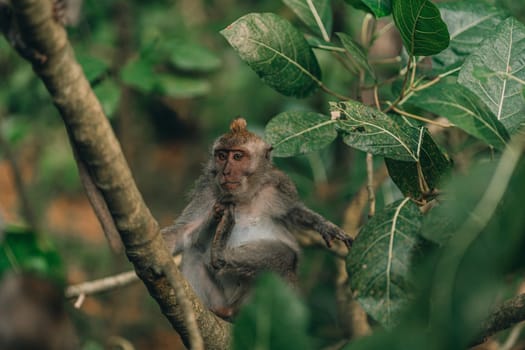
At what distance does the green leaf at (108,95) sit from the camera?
3.88m

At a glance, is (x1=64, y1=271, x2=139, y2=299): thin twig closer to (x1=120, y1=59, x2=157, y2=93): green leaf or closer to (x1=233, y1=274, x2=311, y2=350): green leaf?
(x1=120, y1=59, x2=157, y2=93): green leaf

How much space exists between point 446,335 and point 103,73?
3182 millimetres

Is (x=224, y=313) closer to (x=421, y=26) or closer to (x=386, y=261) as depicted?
(x=386, y=261)

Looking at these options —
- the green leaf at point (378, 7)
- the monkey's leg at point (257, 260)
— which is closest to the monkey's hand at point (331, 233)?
the monkey's leg at point (257, 260)

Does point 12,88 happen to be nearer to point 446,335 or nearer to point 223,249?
point 223,249

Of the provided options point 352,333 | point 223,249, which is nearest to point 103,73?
point 223,249

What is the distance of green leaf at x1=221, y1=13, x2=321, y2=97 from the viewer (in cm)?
264

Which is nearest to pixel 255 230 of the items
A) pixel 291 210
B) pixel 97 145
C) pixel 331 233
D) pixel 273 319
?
pixel 291 210

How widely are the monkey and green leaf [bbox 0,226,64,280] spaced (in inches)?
36.5

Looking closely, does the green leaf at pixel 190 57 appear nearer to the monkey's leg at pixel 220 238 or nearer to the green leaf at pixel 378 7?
the monkey's leg at pixel 220 238

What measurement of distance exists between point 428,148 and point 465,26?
36.1 inches

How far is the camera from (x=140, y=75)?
405 centimetres

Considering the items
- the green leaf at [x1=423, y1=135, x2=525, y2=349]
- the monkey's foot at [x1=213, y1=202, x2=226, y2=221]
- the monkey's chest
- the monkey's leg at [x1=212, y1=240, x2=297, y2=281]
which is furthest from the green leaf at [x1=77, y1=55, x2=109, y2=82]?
the green leaf at [x1=423, y1=135, x2=525, y2=349]

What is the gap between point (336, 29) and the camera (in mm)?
6812
